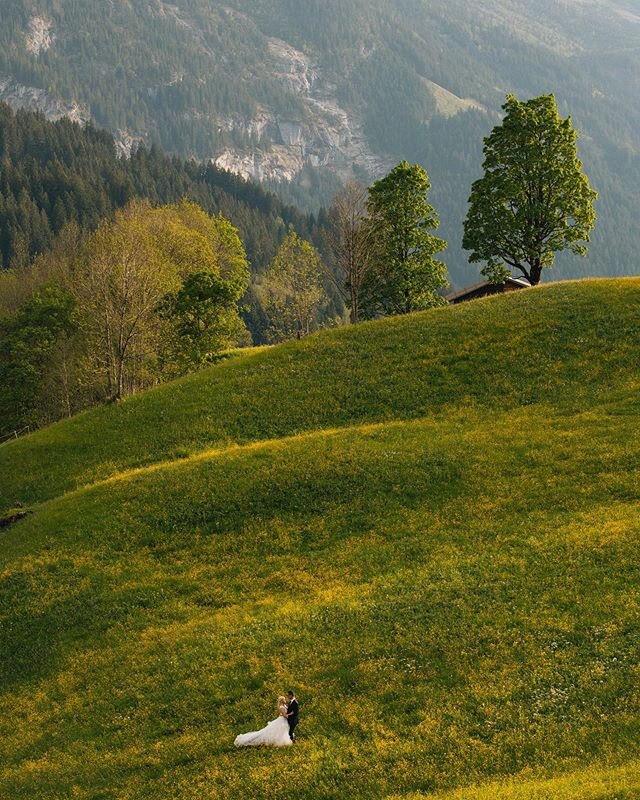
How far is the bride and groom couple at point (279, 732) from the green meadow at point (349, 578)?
39 cm

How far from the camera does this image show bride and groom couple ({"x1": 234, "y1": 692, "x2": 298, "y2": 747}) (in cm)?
2494

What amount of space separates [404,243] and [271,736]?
63.2 m

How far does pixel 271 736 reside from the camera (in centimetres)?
2500

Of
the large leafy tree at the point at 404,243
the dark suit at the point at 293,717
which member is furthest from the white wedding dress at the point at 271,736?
the large leafy tree at the point at 404,243

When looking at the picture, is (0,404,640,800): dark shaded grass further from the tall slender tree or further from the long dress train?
the tall slender tree

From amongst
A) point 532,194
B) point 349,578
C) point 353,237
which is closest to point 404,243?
point 353,237

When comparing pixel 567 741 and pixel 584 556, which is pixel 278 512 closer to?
pixel 584 556

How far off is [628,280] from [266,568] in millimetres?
44355

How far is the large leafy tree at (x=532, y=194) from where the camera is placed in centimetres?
7325

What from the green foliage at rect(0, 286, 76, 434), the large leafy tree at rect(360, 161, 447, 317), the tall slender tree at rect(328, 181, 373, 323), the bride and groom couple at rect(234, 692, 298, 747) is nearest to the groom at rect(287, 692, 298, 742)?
the bride and groom couple at rect(234, 692, 298, 747)

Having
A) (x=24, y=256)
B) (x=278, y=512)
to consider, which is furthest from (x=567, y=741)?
(x=24, y=256)

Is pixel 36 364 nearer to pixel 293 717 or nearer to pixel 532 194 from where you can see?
pixel 532 194

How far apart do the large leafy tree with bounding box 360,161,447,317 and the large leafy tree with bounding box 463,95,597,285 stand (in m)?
5.85

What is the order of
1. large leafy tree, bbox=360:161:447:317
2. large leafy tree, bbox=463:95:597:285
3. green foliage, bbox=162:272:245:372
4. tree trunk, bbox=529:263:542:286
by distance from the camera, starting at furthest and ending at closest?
large leafy tree, bbox=360:161:447:317
green foliage, bbox=162:272:245:372
tree trunk, bbox=529:263:542:286
large leafy tree, bbox=463:95:597:285
